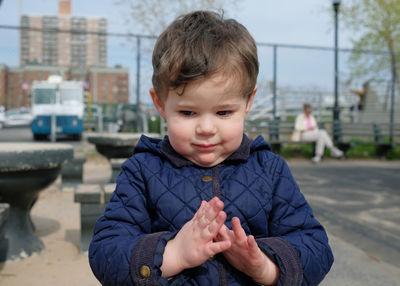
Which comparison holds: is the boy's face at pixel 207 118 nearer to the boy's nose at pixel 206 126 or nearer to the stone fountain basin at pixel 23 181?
the boy's nose at pixel 206 126

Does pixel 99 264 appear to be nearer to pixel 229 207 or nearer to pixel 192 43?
pixel 229 207

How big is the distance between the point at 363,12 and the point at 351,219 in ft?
46.6

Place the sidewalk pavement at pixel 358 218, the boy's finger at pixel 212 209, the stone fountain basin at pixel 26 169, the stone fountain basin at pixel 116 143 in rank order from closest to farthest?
1. the boy's finger at pixel 212 209
2. the sidewalk pavement at pixel 358 218
3. the stone fountain basin at pixel 26 169
4. the stone fountain basin at pixel 116 143

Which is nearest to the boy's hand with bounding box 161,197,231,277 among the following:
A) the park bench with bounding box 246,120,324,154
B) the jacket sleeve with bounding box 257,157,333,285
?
the jacket sleeve with bounding box 257,157,333,285

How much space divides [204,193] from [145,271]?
0.30m

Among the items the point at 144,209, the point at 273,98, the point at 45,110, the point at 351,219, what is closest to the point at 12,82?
the point at 45,110

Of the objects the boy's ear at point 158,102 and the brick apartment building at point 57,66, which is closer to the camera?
the boy's ear at point 158,102

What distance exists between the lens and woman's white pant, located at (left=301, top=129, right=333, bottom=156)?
8.73m

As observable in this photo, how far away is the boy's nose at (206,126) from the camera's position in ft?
3.78

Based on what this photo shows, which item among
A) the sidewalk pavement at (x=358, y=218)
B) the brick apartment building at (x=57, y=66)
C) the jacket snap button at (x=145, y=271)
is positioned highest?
the brick apartment building at (x=57, y=66)

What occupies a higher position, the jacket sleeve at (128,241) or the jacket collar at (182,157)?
the jacket collar at (182,157)

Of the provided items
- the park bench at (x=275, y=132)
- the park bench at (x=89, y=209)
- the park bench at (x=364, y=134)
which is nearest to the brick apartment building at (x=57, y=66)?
the park bench at (x=275, y=132)

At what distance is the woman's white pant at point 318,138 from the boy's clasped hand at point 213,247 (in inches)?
315

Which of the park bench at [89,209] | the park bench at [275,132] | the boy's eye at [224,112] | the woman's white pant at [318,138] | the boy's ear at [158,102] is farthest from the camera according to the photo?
the park bench at [275,132]
